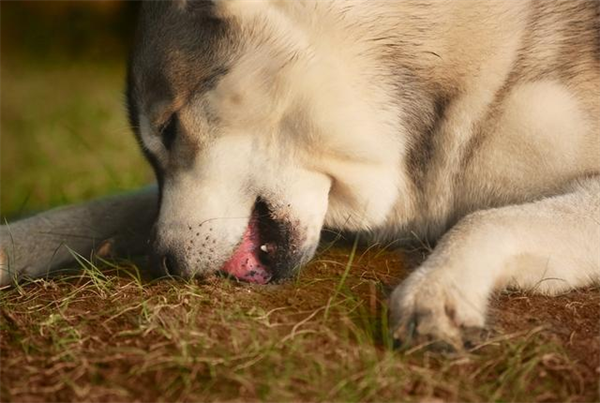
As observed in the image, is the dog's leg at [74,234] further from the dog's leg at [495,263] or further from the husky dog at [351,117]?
the dog's leg at [495,263]

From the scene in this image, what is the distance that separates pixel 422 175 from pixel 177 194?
695mm

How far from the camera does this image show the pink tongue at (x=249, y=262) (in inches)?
97.1

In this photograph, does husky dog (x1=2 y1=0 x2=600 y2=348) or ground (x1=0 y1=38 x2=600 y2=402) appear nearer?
ground (x1=0 y1=38 x2=600 y2=402)

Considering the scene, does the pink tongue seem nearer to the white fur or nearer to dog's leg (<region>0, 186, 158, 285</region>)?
the white fur

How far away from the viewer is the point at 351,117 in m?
2.50

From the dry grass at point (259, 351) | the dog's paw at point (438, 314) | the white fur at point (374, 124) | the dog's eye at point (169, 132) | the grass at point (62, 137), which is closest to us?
the dry grass at point (259, 351)

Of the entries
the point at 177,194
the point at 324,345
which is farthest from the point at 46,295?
the point at 324,345

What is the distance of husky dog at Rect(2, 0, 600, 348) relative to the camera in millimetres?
2449

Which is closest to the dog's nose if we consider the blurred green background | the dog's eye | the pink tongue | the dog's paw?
the pink tongue

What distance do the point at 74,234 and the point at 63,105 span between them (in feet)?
11.6

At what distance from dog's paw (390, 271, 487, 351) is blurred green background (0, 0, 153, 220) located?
121 centimetres

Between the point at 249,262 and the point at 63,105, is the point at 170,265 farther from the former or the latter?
the point at 63,105

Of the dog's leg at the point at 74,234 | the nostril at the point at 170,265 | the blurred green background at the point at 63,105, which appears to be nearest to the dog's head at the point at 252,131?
the nostril at the point at 170,265

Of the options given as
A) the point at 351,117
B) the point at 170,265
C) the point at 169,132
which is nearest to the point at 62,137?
the point at 169,132
